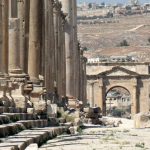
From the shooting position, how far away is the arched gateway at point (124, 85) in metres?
112

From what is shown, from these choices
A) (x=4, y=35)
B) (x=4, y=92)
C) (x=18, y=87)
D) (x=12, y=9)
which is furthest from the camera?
(x=12, y=9)

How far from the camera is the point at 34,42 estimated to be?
30516 mm

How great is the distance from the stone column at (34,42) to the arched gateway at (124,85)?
266 ft

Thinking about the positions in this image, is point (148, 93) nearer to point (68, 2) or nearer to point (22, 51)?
point (68, 2)

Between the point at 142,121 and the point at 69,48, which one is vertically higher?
the point at 69,48

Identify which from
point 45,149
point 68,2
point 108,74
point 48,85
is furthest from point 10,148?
point 108,74

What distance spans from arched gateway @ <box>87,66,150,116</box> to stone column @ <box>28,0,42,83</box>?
3195 inches

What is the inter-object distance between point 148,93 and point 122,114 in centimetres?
4552

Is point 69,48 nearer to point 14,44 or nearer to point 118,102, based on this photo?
point 14,44

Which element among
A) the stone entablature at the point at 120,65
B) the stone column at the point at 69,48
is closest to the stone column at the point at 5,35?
the stone column at the point at 69,48

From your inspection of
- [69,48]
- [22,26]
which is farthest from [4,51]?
[69,48]

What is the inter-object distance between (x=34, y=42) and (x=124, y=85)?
3283 inches

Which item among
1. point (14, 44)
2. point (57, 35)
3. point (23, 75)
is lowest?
point (23, 75)

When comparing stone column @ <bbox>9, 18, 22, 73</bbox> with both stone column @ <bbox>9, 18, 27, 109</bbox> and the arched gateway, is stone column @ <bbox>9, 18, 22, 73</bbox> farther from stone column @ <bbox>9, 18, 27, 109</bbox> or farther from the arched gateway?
the arched gateway
